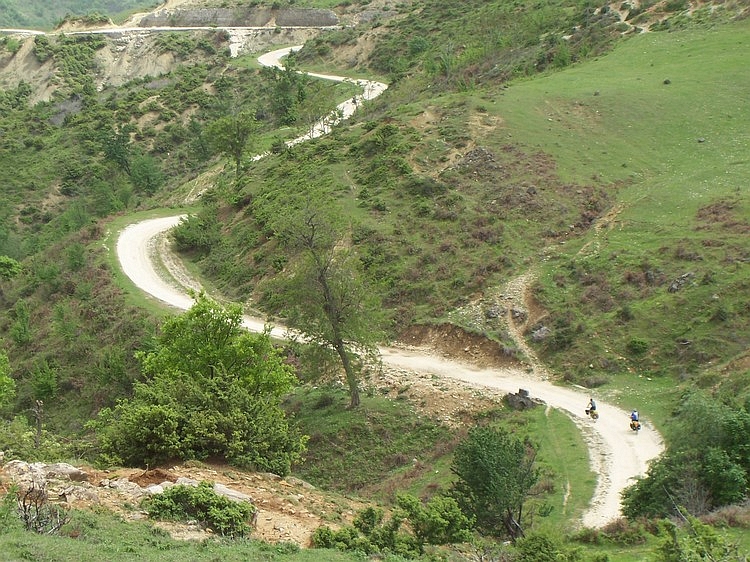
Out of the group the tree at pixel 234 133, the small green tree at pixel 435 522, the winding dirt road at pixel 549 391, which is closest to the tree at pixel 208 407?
the small green tree at pixel 435 522

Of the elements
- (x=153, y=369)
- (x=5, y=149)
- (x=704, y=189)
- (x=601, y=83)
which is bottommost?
(x=704, y=189)

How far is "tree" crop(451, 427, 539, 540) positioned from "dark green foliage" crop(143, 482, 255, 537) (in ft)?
21.6

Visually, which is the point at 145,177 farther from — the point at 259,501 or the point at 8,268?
the point at 259,501

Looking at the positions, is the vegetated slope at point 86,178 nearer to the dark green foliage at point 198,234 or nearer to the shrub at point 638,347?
the dark green foliage at point 198,234

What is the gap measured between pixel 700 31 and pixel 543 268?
40.1 meters

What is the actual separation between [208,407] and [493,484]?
8.19m

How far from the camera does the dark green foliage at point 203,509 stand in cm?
1483

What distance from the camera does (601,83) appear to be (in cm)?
5756

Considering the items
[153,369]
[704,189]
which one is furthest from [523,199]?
[153,369]

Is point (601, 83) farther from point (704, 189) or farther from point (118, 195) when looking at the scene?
point (118, 195)

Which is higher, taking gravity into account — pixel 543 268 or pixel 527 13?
pixel 527 13

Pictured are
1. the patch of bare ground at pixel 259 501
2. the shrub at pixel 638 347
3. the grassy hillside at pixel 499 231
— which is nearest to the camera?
the patch of bare ground at pixel 259 501

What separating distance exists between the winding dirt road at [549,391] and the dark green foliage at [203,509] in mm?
11545

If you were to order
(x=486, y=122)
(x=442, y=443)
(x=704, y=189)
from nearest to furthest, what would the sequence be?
(x=442, y=443) < (x=704, y=189) < (x=486, y=122)
